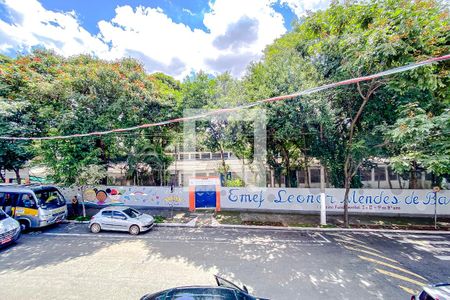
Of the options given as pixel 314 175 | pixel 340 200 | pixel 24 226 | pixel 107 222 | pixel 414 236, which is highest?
pixel 314 175

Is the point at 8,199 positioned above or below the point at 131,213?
above

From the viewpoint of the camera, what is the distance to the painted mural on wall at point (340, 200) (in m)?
13.1

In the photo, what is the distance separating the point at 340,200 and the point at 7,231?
17.5 m

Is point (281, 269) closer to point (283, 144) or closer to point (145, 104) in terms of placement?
point (283, 144)

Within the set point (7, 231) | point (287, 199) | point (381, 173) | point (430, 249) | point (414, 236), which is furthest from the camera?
point (381, 173)

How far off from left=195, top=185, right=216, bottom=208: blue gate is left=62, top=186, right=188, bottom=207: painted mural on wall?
97 centimetres

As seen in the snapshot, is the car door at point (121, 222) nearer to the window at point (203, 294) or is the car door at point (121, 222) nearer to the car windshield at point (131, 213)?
the car windshield at point (131, 213)

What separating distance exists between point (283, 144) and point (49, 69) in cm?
1805

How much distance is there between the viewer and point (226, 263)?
287 inches

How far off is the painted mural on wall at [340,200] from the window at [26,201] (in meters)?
10.6

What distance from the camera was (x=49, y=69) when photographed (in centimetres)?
1480

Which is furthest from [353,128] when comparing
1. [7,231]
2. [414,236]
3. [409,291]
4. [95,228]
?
[7,231]

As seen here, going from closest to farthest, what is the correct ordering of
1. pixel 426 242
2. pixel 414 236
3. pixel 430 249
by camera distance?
pixel 430 249 < pixel 426 242 < pixel 414 236

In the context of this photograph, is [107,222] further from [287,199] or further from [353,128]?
[353,128]
